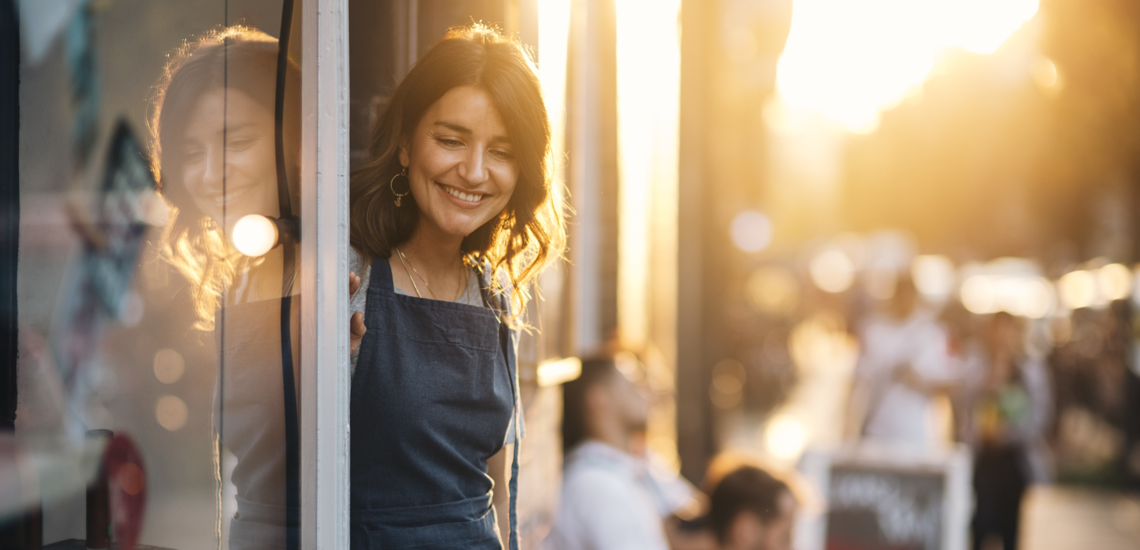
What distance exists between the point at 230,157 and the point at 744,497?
9.09ft

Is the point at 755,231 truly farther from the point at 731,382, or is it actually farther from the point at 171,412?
the point at 171,412

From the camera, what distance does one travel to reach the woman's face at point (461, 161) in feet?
3.85

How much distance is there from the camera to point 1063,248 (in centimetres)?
1752

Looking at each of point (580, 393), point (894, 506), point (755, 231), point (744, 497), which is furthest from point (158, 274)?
point (755, 231)

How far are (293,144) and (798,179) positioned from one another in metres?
42.4

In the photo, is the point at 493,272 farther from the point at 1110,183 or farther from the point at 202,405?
the point at 1110,183

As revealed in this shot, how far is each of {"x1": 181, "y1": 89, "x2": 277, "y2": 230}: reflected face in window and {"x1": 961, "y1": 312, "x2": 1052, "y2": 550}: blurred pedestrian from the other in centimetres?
487

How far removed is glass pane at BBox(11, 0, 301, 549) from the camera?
991mm

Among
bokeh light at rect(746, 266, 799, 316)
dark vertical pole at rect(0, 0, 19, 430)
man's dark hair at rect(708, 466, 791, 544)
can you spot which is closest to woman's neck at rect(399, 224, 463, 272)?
dark vertical pole at rect(0, 0, 19, 430)

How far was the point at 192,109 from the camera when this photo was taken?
1126mm

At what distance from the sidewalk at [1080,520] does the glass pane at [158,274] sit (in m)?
6.16

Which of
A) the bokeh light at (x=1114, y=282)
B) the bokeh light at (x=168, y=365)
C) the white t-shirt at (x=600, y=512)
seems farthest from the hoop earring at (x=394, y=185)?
the bokeh light at (x=1114, y=282)

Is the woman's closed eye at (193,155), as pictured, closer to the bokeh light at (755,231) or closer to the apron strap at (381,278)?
the apron strap at (381,278)

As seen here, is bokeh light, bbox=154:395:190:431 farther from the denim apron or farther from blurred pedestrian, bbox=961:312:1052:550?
blurred pedestrian, bbox=961:312:1052:550
